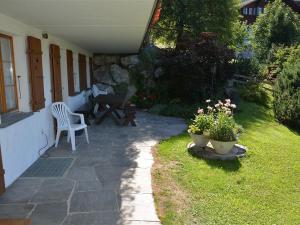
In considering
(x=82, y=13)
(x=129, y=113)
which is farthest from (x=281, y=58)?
(x=82, y=13)

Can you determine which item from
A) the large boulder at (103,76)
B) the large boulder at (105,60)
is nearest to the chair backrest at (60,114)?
the large boulder at (103,76)

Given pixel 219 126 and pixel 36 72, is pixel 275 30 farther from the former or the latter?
pixel 36 72

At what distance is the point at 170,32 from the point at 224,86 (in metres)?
7.04

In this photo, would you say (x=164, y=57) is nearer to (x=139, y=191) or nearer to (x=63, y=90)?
(x=63, y=90)

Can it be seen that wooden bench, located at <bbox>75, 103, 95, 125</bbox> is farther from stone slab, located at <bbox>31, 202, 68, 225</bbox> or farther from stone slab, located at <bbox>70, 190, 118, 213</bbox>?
stone slab, located at <bbox>31, 202, 68, 225</bbox>

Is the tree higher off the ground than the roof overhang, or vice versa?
the tree

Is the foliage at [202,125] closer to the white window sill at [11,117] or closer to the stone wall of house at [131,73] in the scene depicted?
the white window sill at [11,117]

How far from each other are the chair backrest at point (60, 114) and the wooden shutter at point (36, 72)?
0.51 m

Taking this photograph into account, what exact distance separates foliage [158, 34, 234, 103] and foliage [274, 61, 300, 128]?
6.64ft

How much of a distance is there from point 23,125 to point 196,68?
6.91 m

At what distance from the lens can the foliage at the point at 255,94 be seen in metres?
11.9

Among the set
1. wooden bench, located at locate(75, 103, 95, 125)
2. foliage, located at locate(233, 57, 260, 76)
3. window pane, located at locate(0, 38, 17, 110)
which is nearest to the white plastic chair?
window pane, located at locate(0, 38, 17, 110)

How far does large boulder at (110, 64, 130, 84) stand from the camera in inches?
465

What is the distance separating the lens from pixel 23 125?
4.49 metres
